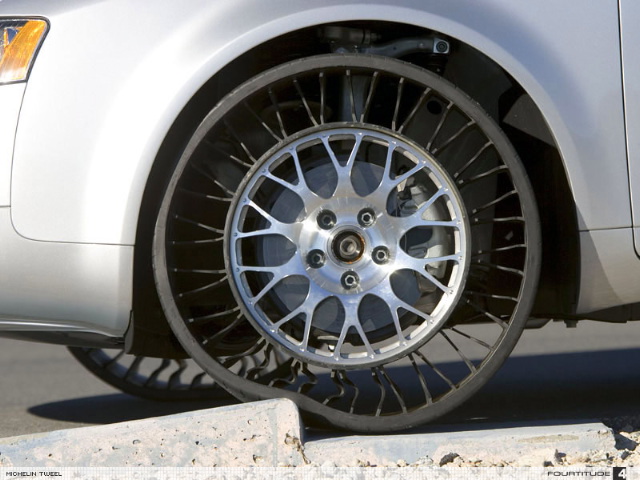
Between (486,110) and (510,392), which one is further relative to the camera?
(510,392)

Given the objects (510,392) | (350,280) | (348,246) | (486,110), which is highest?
(486,110)

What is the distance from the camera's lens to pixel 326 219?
290 cm

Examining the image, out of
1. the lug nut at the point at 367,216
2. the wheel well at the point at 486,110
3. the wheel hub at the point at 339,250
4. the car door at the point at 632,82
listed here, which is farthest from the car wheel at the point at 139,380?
the car door at the point at 632,82

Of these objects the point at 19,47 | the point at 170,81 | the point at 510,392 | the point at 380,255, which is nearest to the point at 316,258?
the point at 380,255

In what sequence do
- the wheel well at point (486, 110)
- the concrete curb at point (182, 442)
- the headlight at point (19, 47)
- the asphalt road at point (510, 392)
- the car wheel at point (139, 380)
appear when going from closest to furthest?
the concrete curb at point (182, 442)
the headlight at point (19, 47)
the wheel well at point (486, 110)
the asphalt road at point (510, 392)
the car wheel at point (139, 380)

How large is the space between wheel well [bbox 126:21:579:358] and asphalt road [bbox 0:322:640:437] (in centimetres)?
54

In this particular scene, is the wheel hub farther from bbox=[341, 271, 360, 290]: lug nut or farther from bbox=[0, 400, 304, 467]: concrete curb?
bbox=[0, 400, 304, 467]: concrete curb

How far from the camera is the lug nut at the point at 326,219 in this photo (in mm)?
2895

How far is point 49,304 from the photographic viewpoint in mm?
2912

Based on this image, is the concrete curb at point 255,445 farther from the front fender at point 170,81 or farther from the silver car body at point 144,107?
the front fender at point 170,81

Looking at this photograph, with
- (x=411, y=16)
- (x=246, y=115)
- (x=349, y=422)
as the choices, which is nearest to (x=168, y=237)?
(x=246, y=115)

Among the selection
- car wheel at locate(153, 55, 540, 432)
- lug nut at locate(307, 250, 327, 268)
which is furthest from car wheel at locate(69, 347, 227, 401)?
lug nut at locate(307, 250, 327, 268)

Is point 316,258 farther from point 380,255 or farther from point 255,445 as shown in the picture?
point 255,445

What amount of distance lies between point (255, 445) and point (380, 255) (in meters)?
0.68
